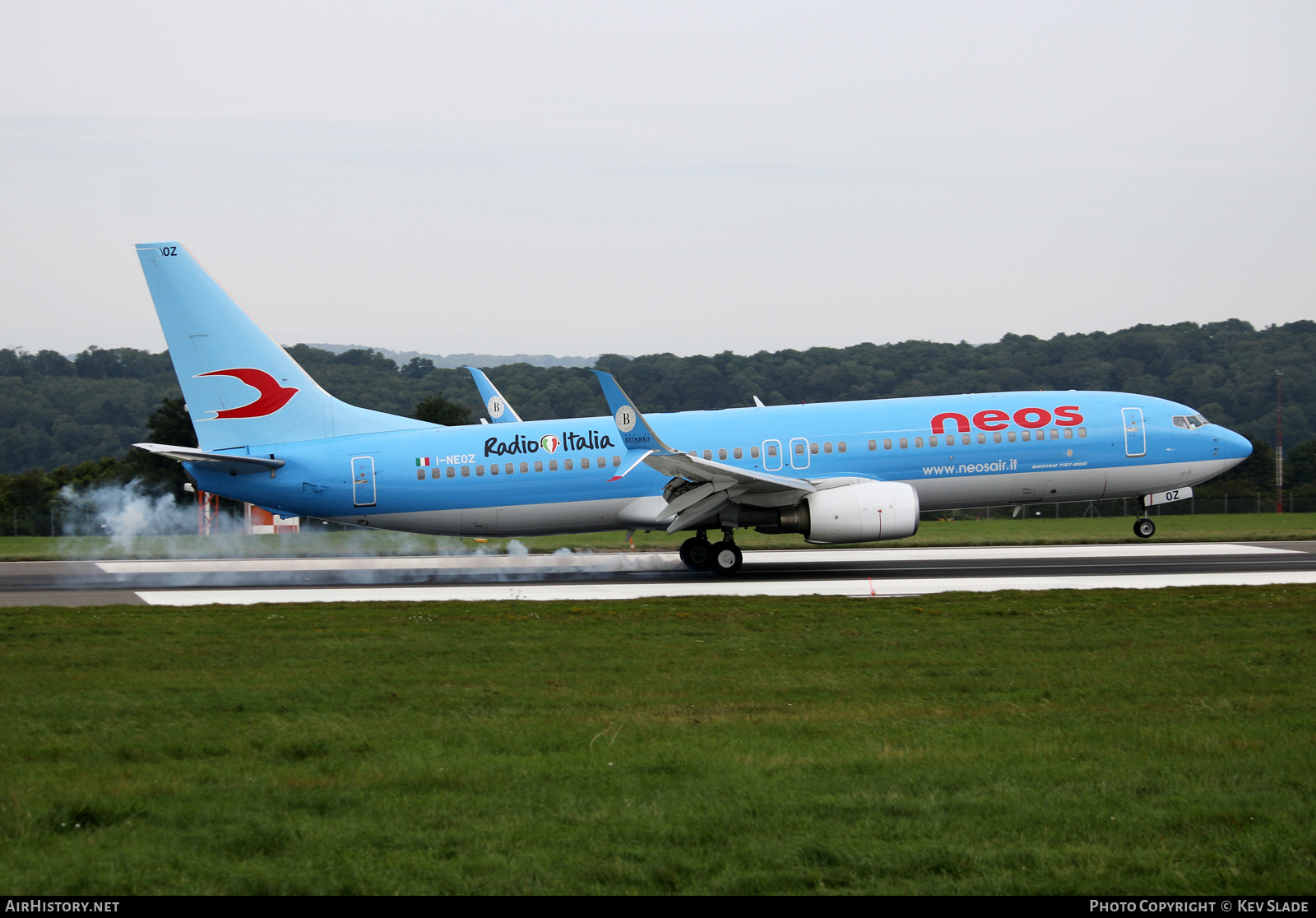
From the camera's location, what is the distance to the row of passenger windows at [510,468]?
28.3 m

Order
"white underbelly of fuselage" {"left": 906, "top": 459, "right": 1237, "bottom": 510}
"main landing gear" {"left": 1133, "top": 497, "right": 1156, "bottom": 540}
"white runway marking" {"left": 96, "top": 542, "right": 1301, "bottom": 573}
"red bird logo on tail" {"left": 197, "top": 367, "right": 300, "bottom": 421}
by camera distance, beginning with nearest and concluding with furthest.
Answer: "red bird logo on tail" {"left": 197, "top": 367, "right": 300, "bottom": 421} < "white underbelly of fuselage" {"left": 906, "top": 459, "right": 1237, "bottom": 510} < "main landing gear" {"left": 1133, "top": 497, "right": 1156, "bottom": 540} < "white runway marking" {"left": 96, "top": 542, "right": 1301, "bottom": 573}

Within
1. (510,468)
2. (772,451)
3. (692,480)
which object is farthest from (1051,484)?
(510,468)

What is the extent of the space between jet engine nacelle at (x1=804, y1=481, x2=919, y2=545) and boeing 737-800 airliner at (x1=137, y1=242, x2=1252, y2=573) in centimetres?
54

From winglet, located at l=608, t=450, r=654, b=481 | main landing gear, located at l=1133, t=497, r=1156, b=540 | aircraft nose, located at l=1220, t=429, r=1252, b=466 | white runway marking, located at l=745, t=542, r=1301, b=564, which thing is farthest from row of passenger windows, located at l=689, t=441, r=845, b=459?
aircraft nose, located at l=1220, t=429, r=1252, b=466

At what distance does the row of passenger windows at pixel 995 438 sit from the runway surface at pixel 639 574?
10.5 feet

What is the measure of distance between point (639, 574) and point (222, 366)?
1151 cm

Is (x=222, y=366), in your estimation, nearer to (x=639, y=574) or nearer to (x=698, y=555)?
(x=639, y=574)

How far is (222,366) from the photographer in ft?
91.2

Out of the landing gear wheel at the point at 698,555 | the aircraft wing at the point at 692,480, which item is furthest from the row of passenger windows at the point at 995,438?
the landing gear wheel at the point at 698,555

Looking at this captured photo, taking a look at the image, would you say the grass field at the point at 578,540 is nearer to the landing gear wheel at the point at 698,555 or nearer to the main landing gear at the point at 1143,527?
the main landing gear at the point at 1143,527

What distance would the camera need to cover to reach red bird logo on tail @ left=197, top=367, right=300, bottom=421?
27.9 metres

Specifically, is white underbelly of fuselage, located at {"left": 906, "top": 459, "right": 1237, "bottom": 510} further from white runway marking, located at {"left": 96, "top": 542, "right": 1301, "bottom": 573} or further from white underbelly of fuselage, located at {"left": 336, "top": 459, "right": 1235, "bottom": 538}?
white runway marking, located at {"left": 96, "top": 542, "right": 1301, "bottom": 573}

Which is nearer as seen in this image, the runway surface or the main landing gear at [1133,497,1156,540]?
the runway surface
